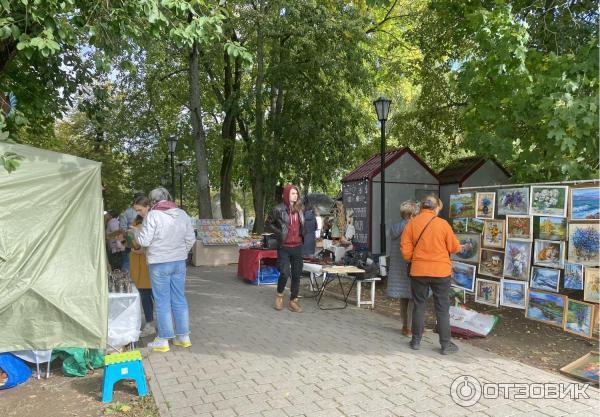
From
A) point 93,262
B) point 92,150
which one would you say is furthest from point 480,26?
point 92,150

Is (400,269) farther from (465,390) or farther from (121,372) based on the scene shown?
(121,372)

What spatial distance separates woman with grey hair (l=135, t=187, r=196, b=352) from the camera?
5062mm

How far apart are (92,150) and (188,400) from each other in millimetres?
18198

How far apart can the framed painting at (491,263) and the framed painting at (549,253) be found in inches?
18.9

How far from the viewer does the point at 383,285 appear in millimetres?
9484

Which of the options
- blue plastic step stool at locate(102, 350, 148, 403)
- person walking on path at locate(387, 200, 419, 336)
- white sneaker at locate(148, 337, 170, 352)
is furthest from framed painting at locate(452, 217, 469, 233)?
blue plastic step stool at locate(102, 350, 148, 403)

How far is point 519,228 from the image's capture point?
5.85m

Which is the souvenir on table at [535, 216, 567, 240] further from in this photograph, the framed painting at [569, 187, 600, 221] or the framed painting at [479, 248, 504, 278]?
the framed painting at [479, 248, 504, 278]

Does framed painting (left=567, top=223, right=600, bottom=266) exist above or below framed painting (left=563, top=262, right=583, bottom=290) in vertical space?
above

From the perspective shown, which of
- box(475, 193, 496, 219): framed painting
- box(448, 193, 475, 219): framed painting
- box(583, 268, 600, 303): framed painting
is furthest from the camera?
box(448, 193, 475, 219): framed painting

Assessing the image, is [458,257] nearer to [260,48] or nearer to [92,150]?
[260,48]

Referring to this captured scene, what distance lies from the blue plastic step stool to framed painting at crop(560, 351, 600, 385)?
394 cm

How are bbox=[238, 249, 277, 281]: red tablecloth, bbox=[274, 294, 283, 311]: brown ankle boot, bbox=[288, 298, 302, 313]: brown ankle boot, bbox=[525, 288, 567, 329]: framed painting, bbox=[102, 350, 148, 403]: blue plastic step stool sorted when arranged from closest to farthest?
bbox=[102, 350, 148, 403]: blue plastic step stool < bbox=[525, 288, 567, 329]: framed painting < bbox=[288, 298, 302, 313]: brown ankle boot < bbox=[274, 294, 283, 311]: brown ankle boot < bbox=[238, 249, 277, 281]: red tablecloth

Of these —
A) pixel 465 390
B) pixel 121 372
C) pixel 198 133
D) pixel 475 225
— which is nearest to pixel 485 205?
pixel 475 225
